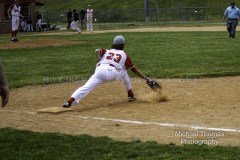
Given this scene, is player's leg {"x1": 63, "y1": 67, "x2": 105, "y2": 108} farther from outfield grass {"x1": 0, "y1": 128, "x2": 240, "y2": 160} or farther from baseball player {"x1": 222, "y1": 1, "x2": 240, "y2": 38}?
baseball player {"x1": 222, "y1": 1, "x2": 240, "y2": 38}

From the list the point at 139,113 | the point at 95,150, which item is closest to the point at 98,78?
the point at 139,113

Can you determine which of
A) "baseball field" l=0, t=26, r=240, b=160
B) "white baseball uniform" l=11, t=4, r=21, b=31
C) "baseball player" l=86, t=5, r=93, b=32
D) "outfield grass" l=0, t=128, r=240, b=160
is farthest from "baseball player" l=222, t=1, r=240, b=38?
"outfield grass" l=0, t=128, r=240, b=160

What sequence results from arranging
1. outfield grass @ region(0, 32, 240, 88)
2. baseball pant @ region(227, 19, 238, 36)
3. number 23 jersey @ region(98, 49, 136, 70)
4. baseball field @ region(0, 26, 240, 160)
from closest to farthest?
baseball field @ region(0, 26, 240, 160) → number 23 jersey @ region(98, 49, 136, 70) → outfield grass @ region(0, 32, 240, 88) → baseball pant @ region(227, 19, 238, 36)

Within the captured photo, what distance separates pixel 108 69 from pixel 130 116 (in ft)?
4.64

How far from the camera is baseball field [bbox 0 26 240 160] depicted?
6672 mm

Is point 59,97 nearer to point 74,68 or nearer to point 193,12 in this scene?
point 74,68

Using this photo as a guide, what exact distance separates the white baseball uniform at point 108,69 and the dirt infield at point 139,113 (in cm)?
43

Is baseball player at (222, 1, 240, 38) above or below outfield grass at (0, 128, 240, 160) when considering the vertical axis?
above

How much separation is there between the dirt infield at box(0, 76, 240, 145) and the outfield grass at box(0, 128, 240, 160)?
0.38 meters

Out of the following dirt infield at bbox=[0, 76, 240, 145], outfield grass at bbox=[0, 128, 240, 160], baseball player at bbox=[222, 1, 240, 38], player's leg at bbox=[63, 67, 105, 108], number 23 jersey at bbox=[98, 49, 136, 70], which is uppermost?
baseball player at bbox=[222, 1, 240, 38]

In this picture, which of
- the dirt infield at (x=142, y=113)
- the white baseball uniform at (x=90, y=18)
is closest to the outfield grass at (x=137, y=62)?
the dirt infield at (x=142, y=113)

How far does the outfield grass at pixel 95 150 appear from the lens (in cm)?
629

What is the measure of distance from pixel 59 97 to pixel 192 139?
5063 mm

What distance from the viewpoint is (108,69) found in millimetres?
10117
